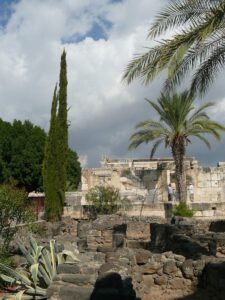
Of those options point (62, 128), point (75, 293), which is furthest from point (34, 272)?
point (62, 128)

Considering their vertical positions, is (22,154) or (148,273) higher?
(22,154)

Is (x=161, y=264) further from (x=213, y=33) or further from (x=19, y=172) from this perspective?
(x=19, y=172)

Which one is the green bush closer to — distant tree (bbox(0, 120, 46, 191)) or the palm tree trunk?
the palm tree trunk

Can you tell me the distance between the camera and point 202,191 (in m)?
28.2

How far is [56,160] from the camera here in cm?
2436

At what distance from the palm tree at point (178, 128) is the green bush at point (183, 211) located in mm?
978

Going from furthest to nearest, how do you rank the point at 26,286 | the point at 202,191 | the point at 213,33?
the point at 202,191 → the point at 213,33 → the point at 26,286

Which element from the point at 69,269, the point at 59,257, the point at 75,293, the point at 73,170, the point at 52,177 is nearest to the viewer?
the point at 75,293

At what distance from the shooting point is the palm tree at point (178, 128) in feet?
78.7

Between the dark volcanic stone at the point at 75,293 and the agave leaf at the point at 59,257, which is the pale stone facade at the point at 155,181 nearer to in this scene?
the agave leaf at the point at 59,257

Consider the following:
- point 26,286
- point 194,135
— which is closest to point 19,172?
point 194,135

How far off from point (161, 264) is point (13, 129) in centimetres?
2947

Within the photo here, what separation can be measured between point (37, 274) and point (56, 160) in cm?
1641

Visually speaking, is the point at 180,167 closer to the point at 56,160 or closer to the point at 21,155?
the point at 56,160
